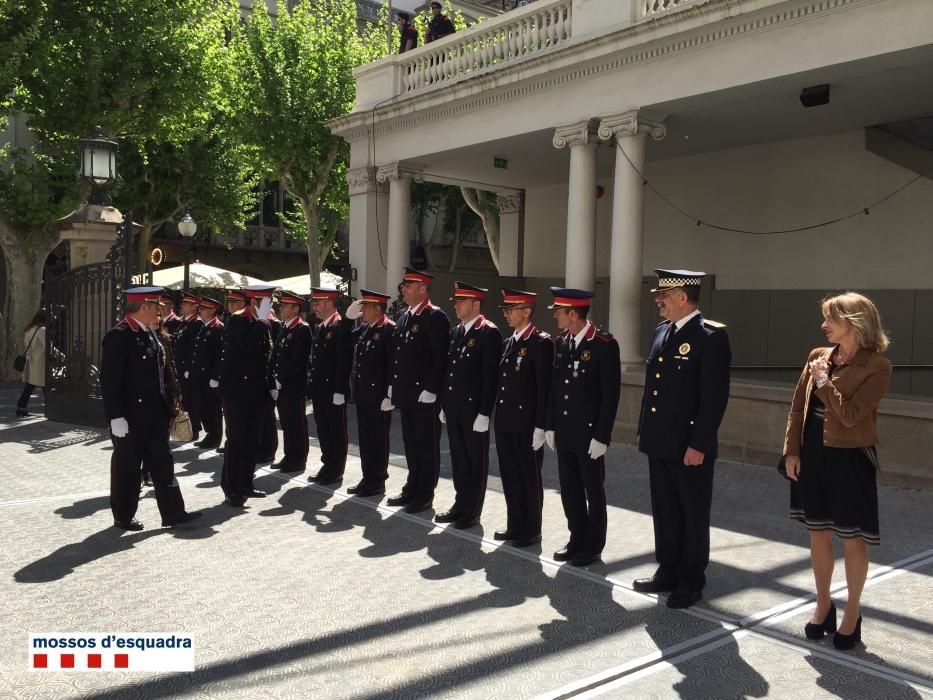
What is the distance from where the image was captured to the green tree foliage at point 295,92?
867 inches

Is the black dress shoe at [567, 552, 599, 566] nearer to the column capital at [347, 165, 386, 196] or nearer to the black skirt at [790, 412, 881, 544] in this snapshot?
the black skirt at [790, 412, 881, 544]

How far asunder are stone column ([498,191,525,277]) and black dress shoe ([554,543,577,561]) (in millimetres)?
15106

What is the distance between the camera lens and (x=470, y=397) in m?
7.24

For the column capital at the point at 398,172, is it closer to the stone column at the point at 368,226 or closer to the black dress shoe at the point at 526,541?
→ the stone column at the point at 368,226

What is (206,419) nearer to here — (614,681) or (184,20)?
(614,681)

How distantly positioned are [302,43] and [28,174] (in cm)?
810

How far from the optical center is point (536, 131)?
1384 cm

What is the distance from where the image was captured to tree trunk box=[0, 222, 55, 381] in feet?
64.4

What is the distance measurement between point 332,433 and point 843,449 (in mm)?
5536

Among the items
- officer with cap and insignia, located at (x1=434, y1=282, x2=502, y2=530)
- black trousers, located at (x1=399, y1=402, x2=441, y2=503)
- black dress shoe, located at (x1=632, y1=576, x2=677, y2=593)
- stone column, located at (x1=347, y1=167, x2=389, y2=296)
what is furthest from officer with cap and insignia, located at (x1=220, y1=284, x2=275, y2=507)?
stone column, located at (x1=347, y1=167, x2=389, y2=296)

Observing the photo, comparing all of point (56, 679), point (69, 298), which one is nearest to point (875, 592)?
point (56, 679)

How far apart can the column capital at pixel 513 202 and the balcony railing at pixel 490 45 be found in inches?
194

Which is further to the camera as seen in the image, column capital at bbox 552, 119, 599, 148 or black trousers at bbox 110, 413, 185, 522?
column capital at bbox 552, 119, 599, 148

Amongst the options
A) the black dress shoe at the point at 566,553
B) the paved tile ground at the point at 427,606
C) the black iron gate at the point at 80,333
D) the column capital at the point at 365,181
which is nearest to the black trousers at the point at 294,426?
the paved tile ground at the point at 427,606
